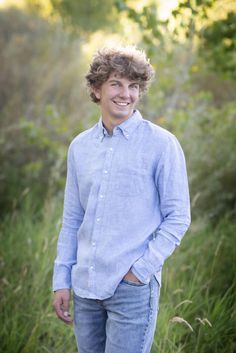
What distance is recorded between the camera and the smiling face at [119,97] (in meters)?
2.39

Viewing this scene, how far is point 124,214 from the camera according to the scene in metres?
2.28

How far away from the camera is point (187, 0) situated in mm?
4625

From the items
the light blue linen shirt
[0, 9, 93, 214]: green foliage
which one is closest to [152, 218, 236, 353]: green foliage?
the light blue linen shirt

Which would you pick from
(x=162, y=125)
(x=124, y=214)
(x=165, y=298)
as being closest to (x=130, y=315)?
(x=124, y=214)

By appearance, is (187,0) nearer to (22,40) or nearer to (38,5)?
(22,40)

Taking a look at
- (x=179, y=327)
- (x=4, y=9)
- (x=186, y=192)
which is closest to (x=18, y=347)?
(x=179, y=327)

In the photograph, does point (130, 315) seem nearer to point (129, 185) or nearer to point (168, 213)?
point (168, 213)

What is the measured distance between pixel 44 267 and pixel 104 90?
1.76 m

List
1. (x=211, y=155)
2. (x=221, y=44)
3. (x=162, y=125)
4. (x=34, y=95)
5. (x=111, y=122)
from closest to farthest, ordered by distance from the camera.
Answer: (x=111, y=122) < (x=221, y=44) < (x=162, y=125) < (x=211, y=155) < (x=34, y=95)

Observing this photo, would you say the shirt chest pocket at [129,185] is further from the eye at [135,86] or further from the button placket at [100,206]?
the eye at [135,86]

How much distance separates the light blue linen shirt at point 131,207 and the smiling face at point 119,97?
0.05 meters

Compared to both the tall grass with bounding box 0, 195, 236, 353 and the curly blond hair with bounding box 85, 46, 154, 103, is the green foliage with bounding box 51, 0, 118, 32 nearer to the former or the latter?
the tall grass with bounding box 0, 195, 236, 353

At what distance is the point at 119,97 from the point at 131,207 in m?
0.56

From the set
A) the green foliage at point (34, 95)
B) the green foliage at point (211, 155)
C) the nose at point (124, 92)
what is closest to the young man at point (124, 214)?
the nose at point (124, 92)
